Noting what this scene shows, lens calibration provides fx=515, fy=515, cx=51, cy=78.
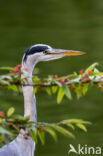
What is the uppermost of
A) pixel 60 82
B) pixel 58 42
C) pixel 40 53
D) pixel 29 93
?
pixel 60 82

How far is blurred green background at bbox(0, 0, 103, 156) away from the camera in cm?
609

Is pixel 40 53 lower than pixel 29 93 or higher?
higher

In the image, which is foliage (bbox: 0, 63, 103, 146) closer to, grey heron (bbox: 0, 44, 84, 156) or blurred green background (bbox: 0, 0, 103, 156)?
grey heron (bbox: 0, 44, 84, 156)

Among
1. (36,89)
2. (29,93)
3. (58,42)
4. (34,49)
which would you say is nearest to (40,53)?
(34,49)

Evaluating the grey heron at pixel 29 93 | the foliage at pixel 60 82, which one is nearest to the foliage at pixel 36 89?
the foliage at pixel 60 82

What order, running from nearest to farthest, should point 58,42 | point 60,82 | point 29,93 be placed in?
point 60,82
point 29,93
point 58,42

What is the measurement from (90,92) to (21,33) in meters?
4.39

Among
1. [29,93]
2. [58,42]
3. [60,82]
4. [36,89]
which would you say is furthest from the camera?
[58,42]

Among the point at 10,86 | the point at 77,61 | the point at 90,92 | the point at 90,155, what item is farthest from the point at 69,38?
the point at 10,86

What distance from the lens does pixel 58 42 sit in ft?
35.3

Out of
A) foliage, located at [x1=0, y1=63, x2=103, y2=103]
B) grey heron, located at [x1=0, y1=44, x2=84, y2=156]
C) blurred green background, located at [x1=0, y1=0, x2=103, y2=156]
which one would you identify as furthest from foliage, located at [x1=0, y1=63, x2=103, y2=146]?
blurred green background, located at [x1=0, y1=0, x2=103, y2=156]

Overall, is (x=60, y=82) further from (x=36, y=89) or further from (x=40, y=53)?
(x=40, y=53)

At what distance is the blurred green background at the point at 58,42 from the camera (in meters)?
6.09

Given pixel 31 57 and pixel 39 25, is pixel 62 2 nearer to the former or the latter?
pixel 39 25
